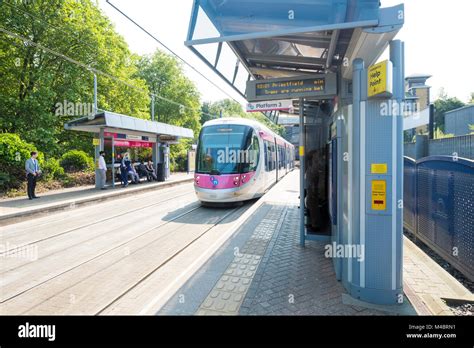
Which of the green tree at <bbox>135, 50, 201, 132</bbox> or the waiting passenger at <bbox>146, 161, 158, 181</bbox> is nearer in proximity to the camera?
the waiting passenger at <bbox>146, 161, 158, 181</bbox>

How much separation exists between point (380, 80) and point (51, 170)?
16.4 meters

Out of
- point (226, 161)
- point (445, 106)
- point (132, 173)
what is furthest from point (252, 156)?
point (445, 106)

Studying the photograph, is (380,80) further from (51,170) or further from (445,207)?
(51,170)

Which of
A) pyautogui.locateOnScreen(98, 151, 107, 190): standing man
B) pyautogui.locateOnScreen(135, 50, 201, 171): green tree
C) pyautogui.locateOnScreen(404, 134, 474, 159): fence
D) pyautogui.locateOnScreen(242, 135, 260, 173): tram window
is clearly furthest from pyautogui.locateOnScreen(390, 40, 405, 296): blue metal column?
pyautogui.locateOnScreen(135, 50, 201, 171): green tree

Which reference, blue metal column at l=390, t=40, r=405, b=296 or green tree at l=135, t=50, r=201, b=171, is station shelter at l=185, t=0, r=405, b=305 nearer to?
blue metal column at l=390, t=40, r=405, b=296

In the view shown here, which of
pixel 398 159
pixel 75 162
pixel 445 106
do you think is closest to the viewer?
pixel 398 159

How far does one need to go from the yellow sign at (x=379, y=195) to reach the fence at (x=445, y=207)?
66.4 inches

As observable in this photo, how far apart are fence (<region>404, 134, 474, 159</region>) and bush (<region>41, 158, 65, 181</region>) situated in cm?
1639

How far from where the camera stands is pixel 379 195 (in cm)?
340

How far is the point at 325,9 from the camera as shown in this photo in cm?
336

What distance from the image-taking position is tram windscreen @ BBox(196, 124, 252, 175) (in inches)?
382

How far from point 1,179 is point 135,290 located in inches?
459

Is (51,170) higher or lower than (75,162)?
lower
